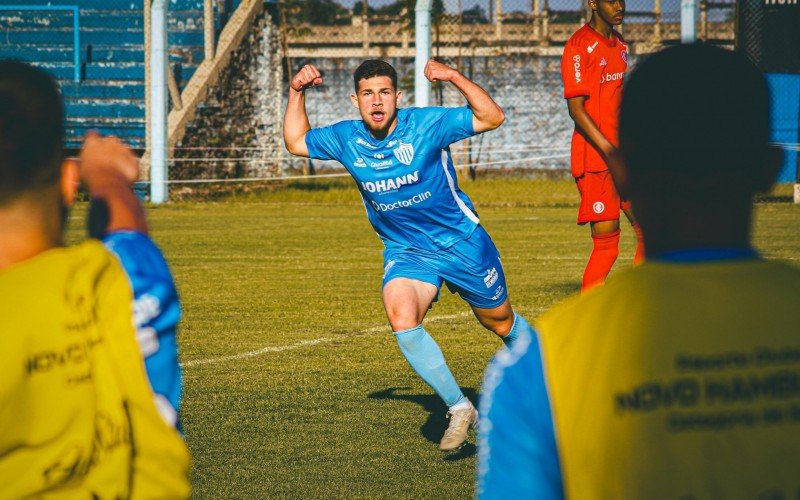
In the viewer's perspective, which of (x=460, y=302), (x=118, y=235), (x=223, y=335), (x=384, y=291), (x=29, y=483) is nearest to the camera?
(x=29, y=483)

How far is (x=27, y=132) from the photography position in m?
1.90

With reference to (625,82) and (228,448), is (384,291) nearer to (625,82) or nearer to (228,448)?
(228,448)

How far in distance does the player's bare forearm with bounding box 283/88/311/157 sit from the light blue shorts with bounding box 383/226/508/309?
81 cm

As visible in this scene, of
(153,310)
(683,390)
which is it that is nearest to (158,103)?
(153,310)

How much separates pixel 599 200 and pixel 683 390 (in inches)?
253

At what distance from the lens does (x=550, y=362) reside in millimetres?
1443

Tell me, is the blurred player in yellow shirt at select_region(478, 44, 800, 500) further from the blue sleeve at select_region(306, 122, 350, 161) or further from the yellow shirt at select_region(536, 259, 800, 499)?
the blue sleeve at select_region(306, 122, 350, 161)

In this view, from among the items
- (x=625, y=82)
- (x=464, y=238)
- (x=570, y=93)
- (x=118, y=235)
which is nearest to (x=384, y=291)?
(x=464, y=238)

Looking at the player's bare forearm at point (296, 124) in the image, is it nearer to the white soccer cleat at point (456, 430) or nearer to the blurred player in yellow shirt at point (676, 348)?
the white soccer cleat at point (456, 430)

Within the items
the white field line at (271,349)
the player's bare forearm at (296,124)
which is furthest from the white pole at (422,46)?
the player's bare forearm at (296,124)

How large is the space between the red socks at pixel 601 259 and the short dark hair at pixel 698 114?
6.06 m

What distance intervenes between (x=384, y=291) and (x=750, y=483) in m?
4.44

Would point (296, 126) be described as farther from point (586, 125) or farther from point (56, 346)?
point (56, 346)

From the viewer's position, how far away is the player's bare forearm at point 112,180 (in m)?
2.20
